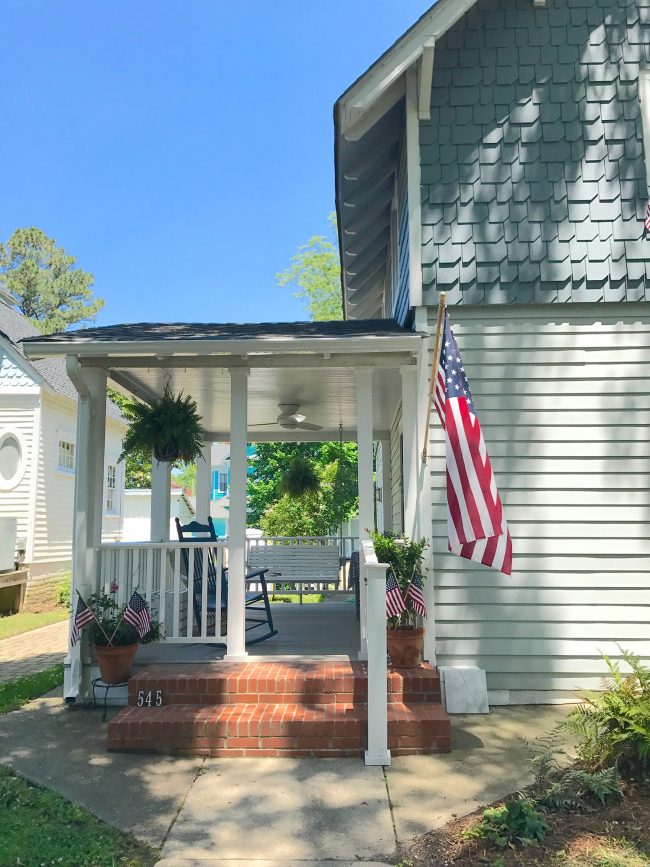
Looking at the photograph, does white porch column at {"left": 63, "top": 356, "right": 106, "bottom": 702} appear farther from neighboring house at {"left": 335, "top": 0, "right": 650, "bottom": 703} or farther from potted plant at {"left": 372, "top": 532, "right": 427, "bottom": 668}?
neighboring house at {"left": 335, "top": 0, "right": 650, "bottom": 703}

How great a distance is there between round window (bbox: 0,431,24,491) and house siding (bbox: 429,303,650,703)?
9.98m

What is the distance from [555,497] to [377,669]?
2.18 m

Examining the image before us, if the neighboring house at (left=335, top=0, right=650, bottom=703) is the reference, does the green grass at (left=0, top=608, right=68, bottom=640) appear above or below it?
below

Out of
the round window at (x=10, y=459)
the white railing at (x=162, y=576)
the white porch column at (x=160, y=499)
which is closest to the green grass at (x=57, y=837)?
the white railing at (x=162, y=576)

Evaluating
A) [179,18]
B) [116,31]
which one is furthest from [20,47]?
[179,18]

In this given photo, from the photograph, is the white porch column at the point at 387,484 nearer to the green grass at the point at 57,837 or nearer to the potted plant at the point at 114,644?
the potted plant at the point at 114,644

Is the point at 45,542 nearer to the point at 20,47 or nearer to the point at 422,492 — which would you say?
the point at 422,492

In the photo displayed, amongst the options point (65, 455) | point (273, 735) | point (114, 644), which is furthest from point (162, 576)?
point (65, 455)

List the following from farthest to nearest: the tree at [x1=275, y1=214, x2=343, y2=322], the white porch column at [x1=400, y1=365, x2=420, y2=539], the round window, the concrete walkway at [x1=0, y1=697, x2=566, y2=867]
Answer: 1. the tree at [x1=275, y1=214, x2=343, y2=322]
2. the round window
3. the white porch column at [x1=400, y1=365, x2=420, y2=539]
4. the concrete walkway at [x1=0, y1=697, x2=566, y2=867]

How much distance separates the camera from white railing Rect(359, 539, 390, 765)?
3.88 m

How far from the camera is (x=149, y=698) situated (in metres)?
4.51

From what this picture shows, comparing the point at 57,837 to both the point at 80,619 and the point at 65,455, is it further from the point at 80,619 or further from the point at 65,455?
the point at 65,455

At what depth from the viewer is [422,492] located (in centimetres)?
519

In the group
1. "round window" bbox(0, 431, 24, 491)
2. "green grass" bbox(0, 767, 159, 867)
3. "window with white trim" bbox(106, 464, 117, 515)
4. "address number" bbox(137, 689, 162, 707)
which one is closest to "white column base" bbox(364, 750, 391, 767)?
"green grass" bbox(0, 767, 159, 867)
